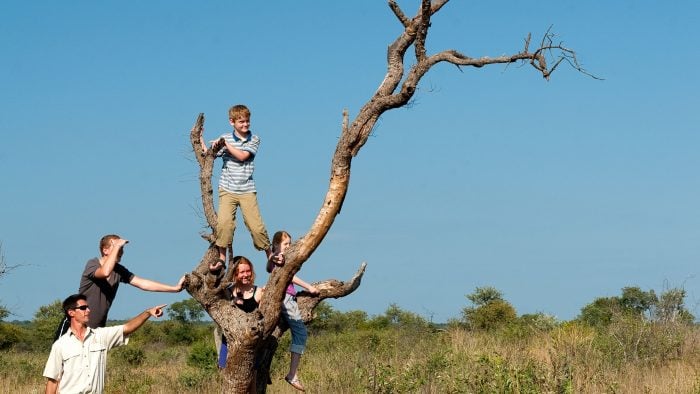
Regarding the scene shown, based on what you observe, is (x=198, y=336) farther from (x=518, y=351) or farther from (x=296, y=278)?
(x=296, y=278)

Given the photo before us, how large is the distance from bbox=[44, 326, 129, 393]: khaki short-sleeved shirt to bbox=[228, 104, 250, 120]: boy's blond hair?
2251mm

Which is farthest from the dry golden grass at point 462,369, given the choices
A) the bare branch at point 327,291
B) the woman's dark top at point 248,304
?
the woman's dark top at point 248,304

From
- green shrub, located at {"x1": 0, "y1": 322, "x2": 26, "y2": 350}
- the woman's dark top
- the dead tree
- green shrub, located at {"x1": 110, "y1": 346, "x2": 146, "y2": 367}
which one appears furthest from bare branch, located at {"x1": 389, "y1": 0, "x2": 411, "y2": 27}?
green shrub, located at {"x1": 0, "y1": 322, "x2": 26, "y2": 350}

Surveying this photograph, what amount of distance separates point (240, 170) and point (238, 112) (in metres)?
0.52

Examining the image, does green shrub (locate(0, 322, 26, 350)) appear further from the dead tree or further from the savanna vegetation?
the dead tree

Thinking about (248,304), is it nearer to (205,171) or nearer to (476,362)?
(205,171)

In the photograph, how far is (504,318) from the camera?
93.4 feet

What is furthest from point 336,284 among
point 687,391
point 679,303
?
point 679,303

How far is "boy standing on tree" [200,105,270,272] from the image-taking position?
26.4 ft

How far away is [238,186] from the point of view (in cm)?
811

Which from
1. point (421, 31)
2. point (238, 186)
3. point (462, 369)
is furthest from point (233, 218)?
point (462, 369)

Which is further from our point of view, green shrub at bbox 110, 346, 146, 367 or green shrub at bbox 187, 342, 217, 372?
green shrub at bbox 110, 346, 146, 367

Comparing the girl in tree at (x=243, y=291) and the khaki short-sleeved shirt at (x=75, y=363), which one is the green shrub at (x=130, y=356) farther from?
the khaki short-sleeved shirt at (x=75, y=363)

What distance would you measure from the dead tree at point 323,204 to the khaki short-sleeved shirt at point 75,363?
1.17 meters
